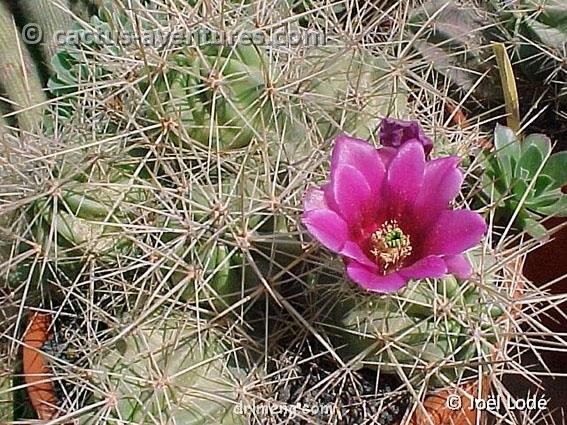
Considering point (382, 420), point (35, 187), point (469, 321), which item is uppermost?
point (35, 187)

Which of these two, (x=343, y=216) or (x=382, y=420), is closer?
(x=343, y=216)

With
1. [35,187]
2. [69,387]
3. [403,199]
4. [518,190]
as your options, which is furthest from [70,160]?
[518,190]

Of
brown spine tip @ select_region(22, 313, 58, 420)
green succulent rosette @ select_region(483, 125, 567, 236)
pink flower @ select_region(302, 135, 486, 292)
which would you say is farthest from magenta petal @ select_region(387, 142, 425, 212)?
brown spine tip @ select_region(22, 313, 58, 420)

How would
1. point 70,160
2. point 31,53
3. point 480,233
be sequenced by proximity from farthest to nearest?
point 31,53 < point 70,160 < point 480,233

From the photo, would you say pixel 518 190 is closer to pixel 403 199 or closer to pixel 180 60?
pixel 403 199

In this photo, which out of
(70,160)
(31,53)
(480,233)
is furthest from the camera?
(31,53)

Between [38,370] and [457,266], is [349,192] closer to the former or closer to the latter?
[457,266]

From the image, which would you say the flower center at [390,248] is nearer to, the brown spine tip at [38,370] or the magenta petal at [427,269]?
the magenta petal at [427,269]

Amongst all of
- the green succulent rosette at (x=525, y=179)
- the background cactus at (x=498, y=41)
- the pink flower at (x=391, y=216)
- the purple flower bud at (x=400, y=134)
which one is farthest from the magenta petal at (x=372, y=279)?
the background cactus at (x=498, y=41)
